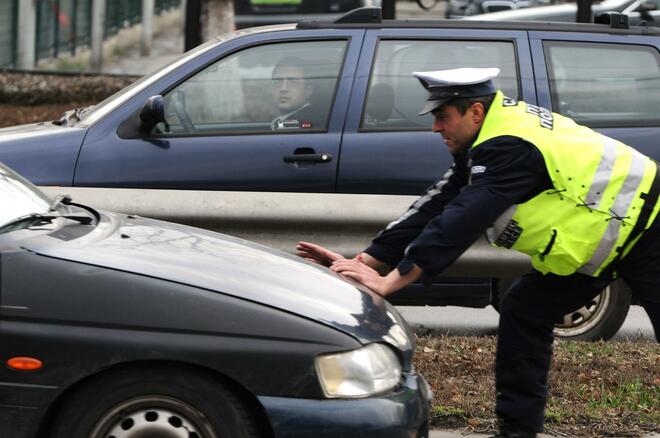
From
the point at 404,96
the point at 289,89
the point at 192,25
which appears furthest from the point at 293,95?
the point at 192,25

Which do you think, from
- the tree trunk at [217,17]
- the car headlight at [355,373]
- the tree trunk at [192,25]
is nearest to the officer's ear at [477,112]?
the car headlight at [355,373]

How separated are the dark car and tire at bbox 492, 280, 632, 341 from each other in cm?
307

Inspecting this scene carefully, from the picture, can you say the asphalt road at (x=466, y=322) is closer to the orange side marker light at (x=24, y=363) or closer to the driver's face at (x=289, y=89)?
the driver's face at (x=289, y=89)

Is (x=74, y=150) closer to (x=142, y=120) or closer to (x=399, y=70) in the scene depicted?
(x=142, y=120)

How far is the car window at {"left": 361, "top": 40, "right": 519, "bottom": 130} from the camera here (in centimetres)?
702

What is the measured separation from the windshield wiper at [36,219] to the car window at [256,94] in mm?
2351

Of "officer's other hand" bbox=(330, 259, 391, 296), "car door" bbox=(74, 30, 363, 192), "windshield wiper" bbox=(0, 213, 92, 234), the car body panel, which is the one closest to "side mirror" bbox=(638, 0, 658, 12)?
"car door" bbox=(74, 30, 363, 192)

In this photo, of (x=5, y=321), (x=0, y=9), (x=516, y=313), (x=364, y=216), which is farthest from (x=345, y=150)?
(x=0, y=9)

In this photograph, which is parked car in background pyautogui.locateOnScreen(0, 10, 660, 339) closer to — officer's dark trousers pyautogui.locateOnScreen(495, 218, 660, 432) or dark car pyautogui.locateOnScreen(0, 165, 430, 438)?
officer's dark trousers pyautogui.locateOnScreen(495, 218, 660, 432)

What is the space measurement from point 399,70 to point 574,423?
2.46 m

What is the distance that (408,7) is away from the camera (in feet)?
129

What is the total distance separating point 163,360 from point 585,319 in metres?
3.58

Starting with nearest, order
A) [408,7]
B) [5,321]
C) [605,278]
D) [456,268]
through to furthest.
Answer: [5,321], [605,278], [456,268], [408,7]

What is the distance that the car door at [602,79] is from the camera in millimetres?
7055
